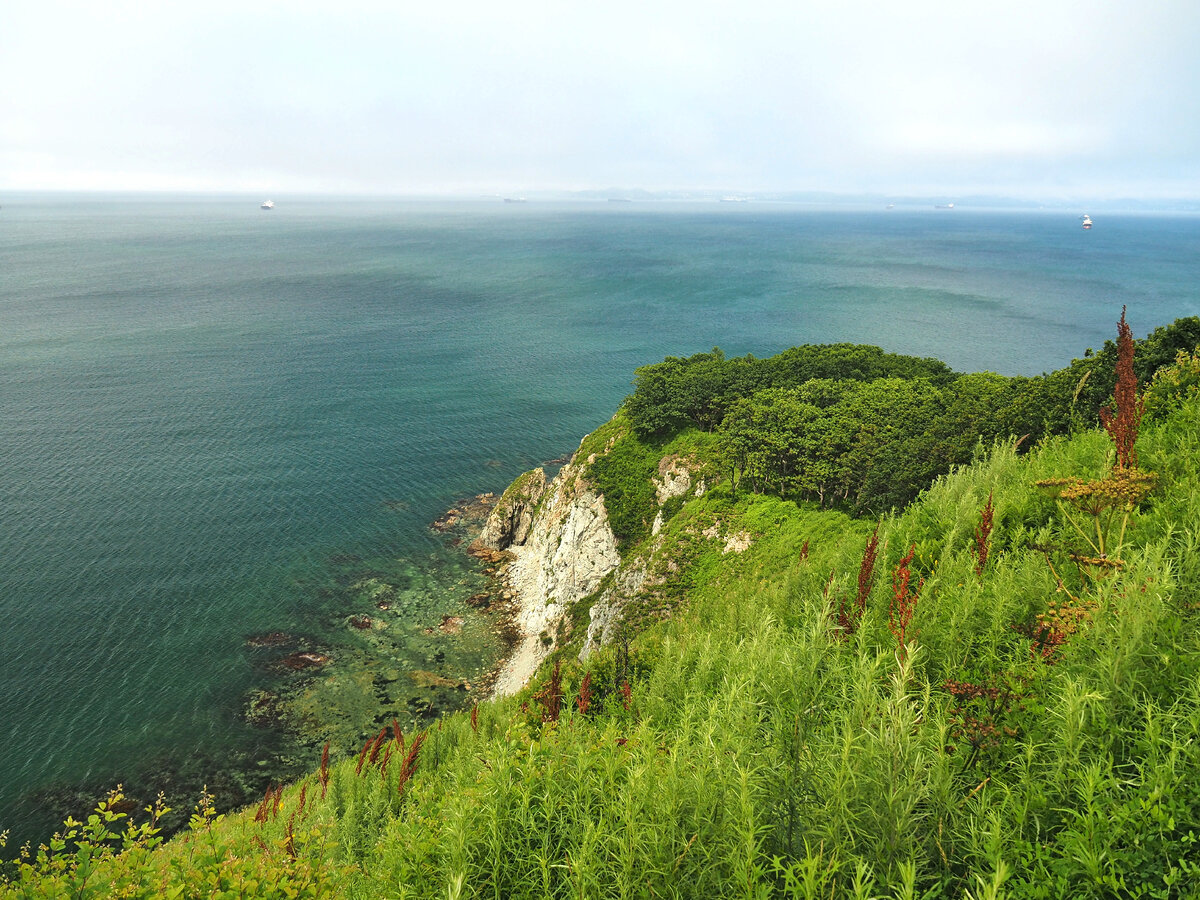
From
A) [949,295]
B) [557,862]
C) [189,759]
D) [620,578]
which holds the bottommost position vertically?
[189,759]

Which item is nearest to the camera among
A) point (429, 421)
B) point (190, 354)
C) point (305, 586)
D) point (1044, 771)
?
point (1044, 771)

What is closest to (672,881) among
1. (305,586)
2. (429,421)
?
(305,586)

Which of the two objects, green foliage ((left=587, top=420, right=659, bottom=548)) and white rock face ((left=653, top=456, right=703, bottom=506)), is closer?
white rock face ((left=653, top=456, right=703, bottom=506))

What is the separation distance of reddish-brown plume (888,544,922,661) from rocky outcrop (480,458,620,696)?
30.1 meters

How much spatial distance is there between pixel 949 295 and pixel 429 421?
130193 millimetres

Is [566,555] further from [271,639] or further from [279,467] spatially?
[279,467]

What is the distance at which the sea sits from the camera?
1312 inches

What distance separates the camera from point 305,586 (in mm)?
43969

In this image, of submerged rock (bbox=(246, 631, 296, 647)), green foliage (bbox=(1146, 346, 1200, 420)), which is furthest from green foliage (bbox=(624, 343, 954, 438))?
submerged rock (bbox=(246, 631, 296, 647))

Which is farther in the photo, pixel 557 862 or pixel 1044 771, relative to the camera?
pixel 557 862

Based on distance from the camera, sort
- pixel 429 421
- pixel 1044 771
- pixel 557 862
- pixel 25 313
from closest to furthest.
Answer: pixel 1044 771
pixel 557 862
pixel 429 421
pixel 25 313

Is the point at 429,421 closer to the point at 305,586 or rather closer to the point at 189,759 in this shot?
the point at 305,586

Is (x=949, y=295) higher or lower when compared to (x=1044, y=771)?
higher

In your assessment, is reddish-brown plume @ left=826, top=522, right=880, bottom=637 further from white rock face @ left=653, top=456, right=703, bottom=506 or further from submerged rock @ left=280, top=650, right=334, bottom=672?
submerged rock @ left=280, top=650, right=334, bottom=672
